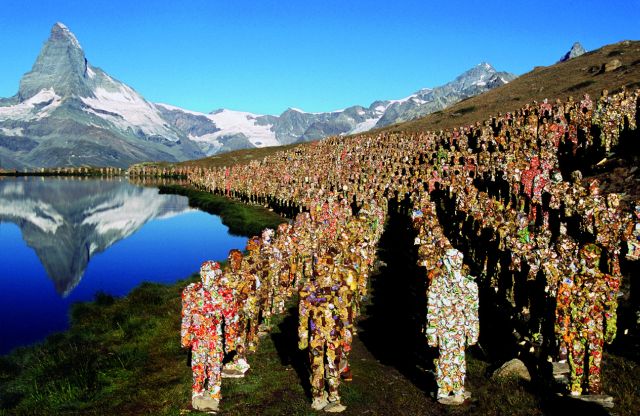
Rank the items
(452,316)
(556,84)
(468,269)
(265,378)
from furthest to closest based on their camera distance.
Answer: (556,84) < (265,378) < (468,269) < (452,316)

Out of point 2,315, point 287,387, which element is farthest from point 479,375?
point 2,315

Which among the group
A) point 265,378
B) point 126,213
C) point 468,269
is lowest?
point 126,213

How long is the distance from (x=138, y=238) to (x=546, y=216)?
64.9 m

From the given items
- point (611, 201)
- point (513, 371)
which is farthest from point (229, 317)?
point (611, 201)

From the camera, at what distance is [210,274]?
15.7 metres

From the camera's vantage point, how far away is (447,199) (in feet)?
154

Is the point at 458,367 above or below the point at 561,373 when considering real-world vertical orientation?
above

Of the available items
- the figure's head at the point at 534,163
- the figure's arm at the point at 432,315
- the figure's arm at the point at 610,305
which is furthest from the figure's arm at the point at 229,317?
the figure's head at the point at 534,163

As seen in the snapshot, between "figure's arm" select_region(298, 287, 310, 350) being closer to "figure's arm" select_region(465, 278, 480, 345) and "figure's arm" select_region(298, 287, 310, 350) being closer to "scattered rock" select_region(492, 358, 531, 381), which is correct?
"figure's arm" select_region(465, 278, 480, 345)

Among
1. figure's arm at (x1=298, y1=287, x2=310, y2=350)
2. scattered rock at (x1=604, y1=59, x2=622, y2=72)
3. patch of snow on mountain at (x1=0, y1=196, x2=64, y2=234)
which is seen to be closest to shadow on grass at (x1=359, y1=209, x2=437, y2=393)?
figure's arm at (x1=298, y1=287, x2=310, y2=350)

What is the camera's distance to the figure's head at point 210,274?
15609 millimetres

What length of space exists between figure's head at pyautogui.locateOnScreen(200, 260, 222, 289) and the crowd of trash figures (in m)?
0.04

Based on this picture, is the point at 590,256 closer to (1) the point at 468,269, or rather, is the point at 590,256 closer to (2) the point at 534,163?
(1) the point at 468,269

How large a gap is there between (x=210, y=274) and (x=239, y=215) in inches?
2729
